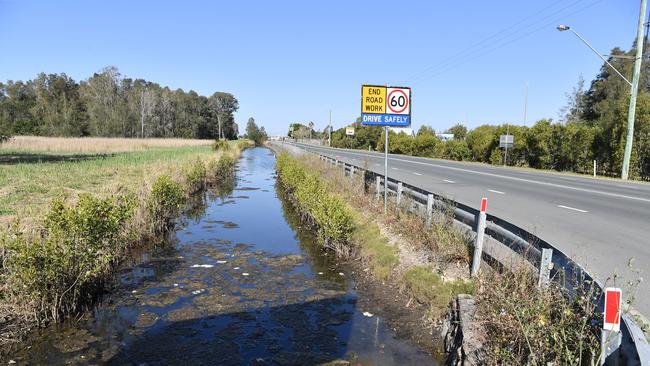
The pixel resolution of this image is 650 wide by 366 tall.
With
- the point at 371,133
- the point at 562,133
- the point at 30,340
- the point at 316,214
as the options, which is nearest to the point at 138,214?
the point at 316,214

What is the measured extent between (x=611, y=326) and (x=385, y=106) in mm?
7831

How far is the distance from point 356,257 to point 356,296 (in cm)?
195

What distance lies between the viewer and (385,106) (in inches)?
393

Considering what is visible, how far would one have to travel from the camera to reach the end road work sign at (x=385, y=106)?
9977 millimetres

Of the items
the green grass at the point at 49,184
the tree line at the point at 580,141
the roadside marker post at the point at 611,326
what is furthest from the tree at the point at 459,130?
the roadside marker post at the point at 611,326

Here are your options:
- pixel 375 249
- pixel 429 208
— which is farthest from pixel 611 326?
pixel 375 249

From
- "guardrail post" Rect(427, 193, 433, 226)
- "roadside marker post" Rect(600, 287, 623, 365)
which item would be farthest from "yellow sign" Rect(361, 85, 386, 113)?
"roadside marker post" Rect(600, 287, 623, 365)

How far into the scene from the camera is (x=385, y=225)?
9.14 metres

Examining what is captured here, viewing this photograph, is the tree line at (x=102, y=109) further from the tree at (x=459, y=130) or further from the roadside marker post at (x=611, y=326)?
the roadside marker post at (x=611, y=326)

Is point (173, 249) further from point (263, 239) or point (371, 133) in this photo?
point (371, 133)

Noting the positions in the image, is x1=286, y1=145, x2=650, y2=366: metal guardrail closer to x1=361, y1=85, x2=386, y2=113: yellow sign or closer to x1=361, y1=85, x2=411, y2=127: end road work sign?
x1=361, y1=85, x2=411, y2=127: end road work sign

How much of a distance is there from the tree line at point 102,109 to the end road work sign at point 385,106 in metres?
72.1

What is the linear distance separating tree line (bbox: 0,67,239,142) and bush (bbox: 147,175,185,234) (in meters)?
67.1

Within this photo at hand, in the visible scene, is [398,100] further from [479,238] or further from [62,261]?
[62,261]
